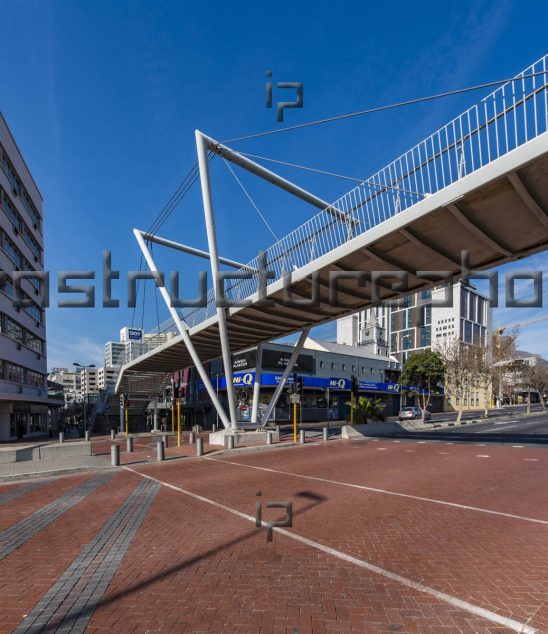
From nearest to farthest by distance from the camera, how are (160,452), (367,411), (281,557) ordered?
(281,557) < (160,452) < (367,411)

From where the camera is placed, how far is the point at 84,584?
5.12 meters

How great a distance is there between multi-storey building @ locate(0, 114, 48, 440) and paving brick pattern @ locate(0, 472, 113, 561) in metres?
22.5

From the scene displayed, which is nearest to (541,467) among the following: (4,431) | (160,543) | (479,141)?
(479,141)

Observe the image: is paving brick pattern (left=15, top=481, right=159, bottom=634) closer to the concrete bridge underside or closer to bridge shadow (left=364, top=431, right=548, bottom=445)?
the concrete bridge underside

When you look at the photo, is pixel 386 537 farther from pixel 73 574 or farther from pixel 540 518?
pixel 73 574

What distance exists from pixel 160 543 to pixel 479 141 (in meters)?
11.1

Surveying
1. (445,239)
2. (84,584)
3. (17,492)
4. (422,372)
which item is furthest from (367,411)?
(422,372)

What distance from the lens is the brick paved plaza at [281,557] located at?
4297 millimetres

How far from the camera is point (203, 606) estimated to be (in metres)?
4.51

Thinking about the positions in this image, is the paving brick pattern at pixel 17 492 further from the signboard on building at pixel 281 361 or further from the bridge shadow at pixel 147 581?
the signboard on building at pixel 281 361

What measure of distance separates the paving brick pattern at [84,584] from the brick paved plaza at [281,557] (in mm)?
20

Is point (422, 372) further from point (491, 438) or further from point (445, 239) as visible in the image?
point (445, 239)

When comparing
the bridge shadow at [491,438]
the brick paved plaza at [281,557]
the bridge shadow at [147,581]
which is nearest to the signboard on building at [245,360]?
the bridge shadow at [491,438]

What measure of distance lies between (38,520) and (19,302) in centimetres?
2961
